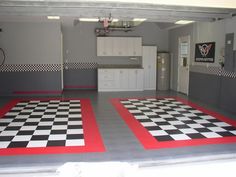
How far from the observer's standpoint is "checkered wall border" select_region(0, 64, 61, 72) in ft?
28.8

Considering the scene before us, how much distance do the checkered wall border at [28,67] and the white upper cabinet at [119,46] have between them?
1980 millimetres

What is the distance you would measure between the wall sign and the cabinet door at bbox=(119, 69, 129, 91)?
280 cm

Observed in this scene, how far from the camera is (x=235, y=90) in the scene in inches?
249

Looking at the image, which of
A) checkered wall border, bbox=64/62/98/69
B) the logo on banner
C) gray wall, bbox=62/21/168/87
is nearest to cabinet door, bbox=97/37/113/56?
gray wall, bbox=62/21/168/87

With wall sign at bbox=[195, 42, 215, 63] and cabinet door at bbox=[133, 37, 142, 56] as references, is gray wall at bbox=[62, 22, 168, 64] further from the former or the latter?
wall sign at bbox=[195, 42, 215, 63]

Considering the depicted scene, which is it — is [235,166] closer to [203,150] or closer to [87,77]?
[203,150]

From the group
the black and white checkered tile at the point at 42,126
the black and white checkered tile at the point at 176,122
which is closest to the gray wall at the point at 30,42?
the black and white checkered tile at the point at 42,126

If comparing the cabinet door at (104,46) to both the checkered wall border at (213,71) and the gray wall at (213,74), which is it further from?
the checkered wall border at (213,71)

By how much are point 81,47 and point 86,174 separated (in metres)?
8.91

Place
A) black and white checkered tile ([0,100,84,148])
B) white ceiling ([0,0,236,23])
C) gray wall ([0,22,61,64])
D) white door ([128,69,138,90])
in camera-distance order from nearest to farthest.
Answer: white ceiling ([0,0,236,23])
black and white checkered tile ([0,100,84,148])
gray wall ([0,22,61,64])
white door ([128,69,138,90])

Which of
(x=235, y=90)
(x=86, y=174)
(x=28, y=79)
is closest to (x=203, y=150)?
(x=86, y=174)

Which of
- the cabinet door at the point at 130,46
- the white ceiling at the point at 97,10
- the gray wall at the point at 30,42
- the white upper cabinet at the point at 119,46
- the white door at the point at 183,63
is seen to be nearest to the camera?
the white ceiling at the point at 97,10

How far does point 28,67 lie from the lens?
351 inches

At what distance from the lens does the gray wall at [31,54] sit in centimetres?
868
